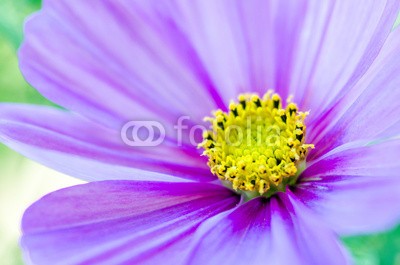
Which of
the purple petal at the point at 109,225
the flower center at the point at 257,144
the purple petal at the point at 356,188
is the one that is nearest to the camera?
the purple petal at the point at 356,188

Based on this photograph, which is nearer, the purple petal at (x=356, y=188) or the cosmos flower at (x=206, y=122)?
the purple petal at (x=356, y=188)

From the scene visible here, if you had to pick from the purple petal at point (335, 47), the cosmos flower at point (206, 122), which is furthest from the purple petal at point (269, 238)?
the purple petal at point (335, 47)

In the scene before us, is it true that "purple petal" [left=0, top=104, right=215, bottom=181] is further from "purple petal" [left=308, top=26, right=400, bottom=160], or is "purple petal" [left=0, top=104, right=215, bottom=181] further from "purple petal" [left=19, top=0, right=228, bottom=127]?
"purple petal" [left=308, top=26, right=400, bottom=160]

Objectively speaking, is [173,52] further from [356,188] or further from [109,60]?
[356,188]

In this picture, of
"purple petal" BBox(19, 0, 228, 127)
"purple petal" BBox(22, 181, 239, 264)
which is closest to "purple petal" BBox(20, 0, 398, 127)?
"purple petal" BBox(19, 0, 228, 127)

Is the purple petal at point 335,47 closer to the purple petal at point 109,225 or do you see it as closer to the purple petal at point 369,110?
the purple petal at point 369,110

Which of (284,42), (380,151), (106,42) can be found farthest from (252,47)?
(380,151)

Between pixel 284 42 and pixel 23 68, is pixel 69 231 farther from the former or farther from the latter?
pixel 284 42
